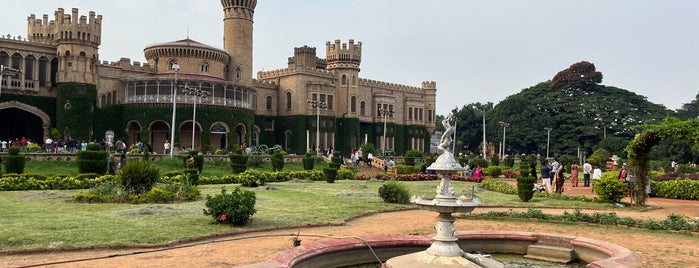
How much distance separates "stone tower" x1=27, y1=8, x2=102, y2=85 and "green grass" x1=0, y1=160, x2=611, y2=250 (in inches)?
984

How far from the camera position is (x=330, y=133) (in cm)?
5962

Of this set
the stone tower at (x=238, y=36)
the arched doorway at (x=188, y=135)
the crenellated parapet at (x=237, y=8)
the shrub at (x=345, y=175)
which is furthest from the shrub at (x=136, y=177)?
the crenellated parapet at (x=237, y=8)

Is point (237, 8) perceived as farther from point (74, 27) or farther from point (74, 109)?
point (74, 109)

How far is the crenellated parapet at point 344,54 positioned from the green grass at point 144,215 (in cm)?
3899

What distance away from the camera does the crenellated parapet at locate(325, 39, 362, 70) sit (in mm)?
60656

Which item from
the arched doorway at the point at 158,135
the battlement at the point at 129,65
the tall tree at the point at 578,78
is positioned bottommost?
the arched doorway at the point at 158,135

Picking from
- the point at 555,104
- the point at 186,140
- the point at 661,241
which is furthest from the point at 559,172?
the point at 555,104

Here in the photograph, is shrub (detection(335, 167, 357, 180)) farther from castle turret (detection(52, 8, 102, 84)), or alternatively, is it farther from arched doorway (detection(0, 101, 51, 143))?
arched doorway (detection(0, 101, 51, 143))

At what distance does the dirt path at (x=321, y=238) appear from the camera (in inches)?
365

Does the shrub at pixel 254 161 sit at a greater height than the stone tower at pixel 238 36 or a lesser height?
lesser

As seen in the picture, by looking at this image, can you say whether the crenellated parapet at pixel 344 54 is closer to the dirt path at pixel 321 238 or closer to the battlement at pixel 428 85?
the battlement at pixel 428 85

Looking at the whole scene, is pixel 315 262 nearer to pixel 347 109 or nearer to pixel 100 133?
pixel 100 133

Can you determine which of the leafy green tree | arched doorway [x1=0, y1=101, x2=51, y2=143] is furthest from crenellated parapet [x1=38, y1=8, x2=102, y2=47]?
the leafy green tree

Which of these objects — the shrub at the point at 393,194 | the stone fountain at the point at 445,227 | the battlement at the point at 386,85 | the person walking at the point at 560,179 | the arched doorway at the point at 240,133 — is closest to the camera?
the stone fountain at the point at 445,227
